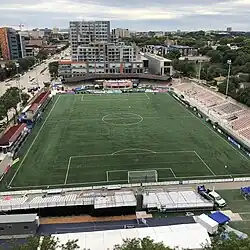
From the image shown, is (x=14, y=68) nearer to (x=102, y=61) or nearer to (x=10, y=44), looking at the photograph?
(x=102, y=61)

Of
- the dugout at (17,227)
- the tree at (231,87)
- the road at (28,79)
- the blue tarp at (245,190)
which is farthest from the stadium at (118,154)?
the road at (28,79)

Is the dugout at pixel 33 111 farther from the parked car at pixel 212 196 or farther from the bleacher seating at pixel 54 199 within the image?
the parked car at pixel 212 196

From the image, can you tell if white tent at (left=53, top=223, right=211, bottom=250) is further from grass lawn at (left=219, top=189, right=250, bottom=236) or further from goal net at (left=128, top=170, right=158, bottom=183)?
goal net at (left=128, top=170, right=158, bottom=183)

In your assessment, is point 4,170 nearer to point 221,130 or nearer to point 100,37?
point 221,130

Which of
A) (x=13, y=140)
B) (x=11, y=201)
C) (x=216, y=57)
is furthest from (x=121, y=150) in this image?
(x=216, y=57)

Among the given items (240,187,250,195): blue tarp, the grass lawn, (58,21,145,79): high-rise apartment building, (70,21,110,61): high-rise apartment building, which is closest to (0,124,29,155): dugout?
the grass lawn

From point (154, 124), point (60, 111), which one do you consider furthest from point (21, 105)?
point (154, 124)
